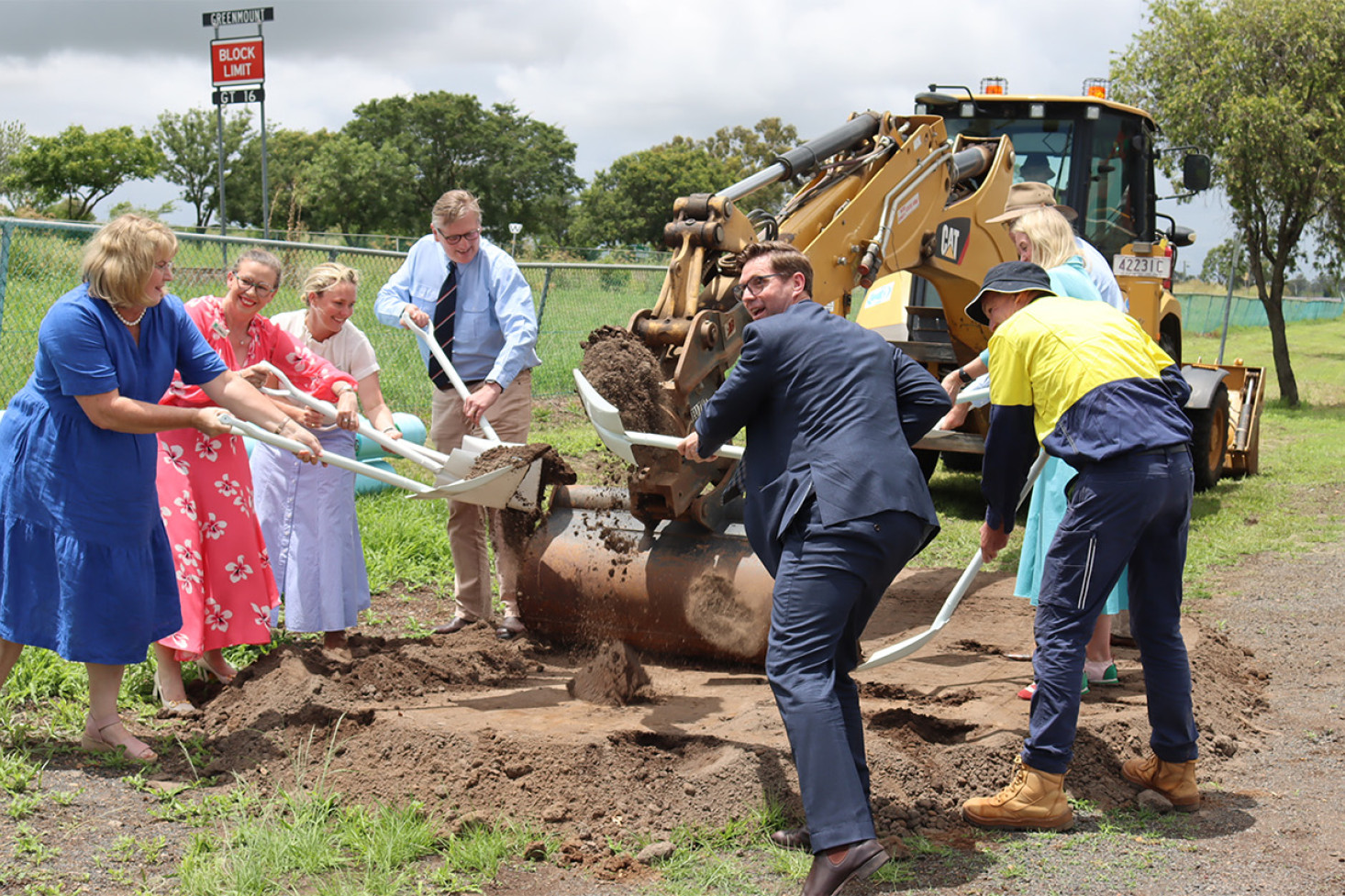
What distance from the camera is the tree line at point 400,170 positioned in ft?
164

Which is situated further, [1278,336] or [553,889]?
[1278,336]

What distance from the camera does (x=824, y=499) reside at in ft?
11.1

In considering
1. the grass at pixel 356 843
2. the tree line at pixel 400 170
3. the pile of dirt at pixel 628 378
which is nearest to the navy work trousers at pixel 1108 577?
the grass at pixel 356 843

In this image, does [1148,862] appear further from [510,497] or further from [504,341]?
[504,341]

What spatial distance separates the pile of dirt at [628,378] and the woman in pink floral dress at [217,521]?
1081 mm

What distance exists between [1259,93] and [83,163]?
4796 cm

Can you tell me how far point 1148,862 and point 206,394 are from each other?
150 inches

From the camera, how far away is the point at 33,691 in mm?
4746

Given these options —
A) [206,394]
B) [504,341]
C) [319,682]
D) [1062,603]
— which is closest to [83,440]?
[206,394]

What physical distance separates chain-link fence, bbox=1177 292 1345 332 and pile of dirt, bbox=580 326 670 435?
81.6 feet

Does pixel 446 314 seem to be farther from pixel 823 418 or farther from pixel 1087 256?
pixel 1087 256

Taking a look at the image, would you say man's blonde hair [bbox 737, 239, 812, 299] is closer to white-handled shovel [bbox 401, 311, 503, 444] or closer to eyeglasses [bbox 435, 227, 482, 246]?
white-handled shovel [bbox 401, 311, 503, 444]

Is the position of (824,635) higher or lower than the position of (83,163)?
lower

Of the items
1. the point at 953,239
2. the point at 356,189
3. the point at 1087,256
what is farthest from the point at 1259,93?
the point at 356,189
